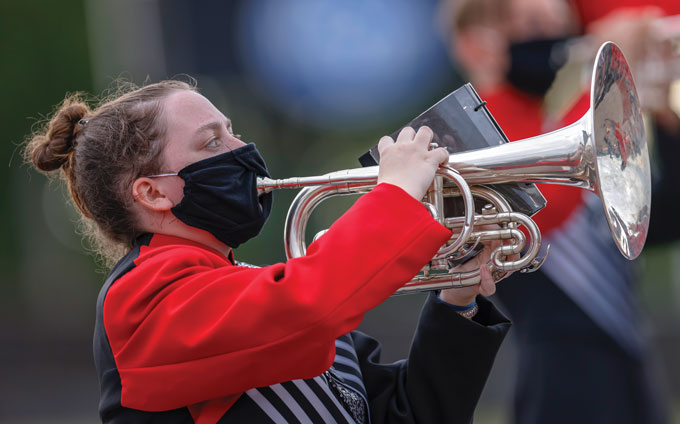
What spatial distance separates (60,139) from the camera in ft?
8.70

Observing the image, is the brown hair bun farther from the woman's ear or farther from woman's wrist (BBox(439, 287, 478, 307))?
woman's wrist (BBox(439, 287, 478, 307))

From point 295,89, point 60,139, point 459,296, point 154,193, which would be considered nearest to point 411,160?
point 459,296

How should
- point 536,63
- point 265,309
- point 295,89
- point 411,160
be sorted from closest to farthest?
point 265,309 → point 411,160 → point 536,63 → point 295,89

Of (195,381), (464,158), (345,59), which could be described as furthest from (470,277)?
(345,59)

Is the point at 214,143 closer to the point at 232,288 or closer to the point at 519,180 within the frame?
the point at 232,288

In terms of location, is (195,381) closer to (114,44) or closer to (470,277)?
(470,277)

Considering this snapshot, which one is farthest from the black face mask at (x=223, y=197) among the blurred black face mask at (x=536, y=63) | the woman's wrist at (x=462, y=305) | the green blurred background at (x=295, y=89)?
the green blurred background at (x=295, y=89)

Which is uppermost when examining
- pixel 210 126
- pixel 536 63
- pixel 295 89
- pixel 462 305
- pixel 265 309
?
pixel 210 126

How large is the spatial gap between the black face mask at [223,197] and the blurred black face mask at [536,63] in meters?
2.50

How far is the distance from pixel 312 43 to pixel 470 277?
230 inches

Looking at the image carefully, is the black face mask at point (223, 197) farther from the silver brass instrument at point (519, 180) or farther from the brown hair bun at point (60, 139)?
the brown hair bun at point (60, 139)

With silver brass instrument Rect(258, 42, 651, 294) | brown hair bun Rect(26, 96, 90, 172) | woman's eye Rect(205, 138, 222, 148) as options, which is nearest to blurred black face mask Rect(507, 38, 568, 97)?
silver brass instrument Rect(258, 42, 651, 294)

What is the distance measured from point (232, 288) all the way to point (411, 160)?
559 mm

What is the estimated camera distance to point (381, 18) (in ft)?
26.5
